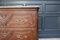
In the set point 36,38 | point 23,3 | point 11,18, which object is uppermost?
point 23,3

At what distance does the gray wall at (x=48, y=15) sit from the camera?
332cm

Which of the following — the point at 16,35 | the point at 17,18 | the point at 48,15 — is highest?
the point at 17,18

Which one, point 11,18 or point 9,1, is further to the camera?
point 9,1

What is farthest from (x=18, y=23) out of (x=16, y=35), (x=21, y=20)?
(x=16, y=35)

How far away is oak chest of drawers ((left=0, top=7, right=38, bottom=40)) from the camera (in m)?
2.17

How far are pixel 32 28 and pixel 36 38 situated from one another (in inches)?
8.0

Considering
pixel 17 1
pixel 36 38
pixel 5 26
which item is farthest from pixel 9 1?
pixel 36 38

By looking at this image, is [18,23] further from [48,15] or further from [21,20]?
[48,15]

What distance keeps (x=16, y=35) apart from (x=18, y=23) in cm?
23

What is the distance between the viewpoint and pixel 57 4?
3.34 m

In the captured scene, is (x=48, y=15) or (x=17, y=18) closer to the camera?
(x=17, y=18)

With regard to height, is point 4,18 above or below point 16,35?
above

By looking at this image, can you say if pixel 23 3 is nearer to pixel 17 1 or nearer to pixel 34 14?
pixel 17 1

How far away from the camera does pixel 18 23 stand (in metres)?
2.21
